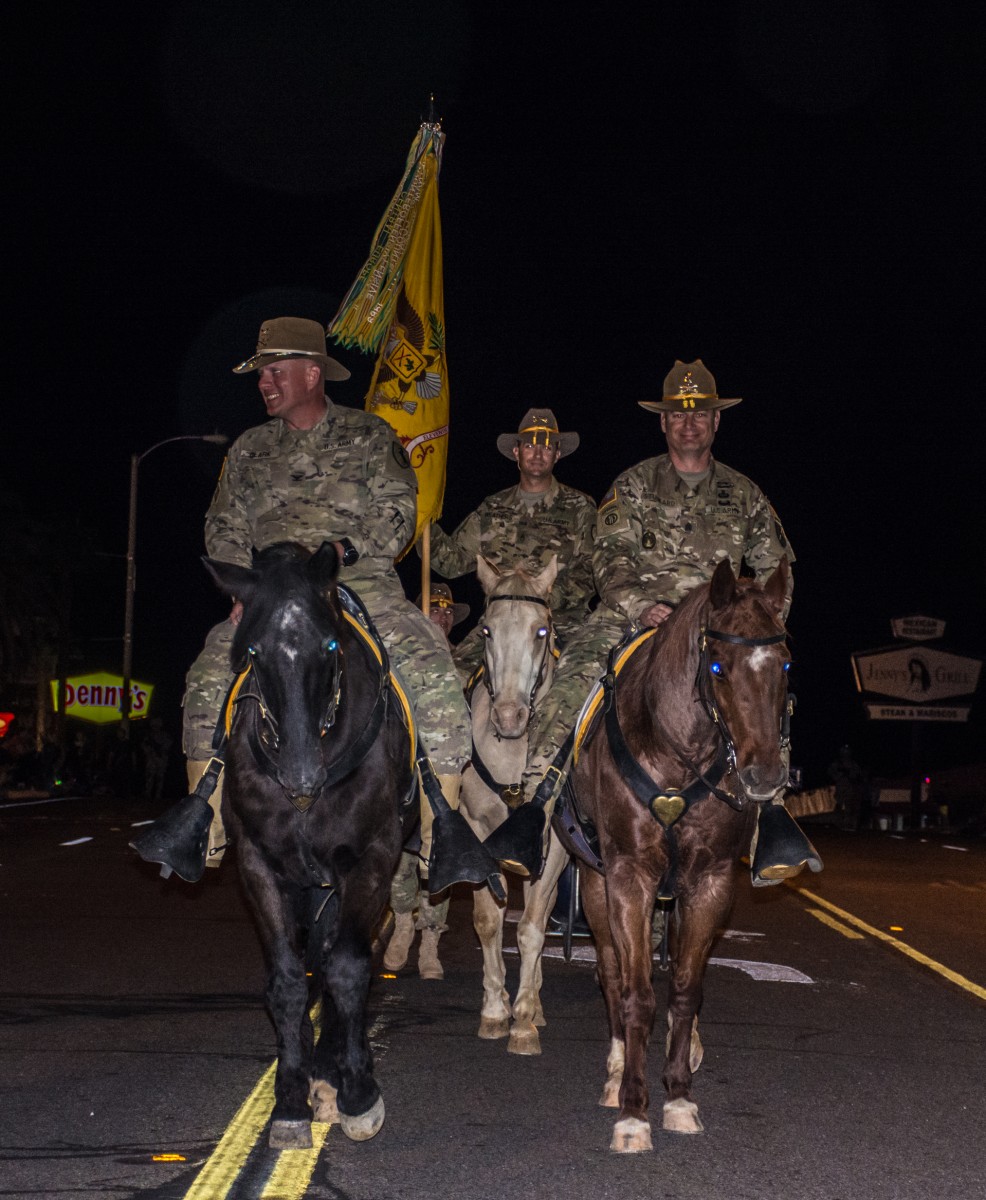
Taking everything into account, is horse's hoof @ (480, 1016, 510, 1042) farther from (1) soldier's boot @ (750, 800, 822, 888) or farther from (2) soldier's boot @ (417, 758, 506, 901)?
(1) soldier's boot @ (750, 800, 822, 888)

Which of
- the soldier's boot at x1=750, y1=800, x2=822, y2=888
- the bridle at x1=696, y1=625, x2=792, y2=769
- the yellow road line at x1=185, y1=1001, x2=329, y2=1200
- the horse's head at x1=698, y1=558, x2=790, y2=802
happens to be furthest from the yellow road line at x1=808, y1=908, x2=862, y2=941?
the yellow road line at x1=185, y1=1001, x2=329, y2=1200

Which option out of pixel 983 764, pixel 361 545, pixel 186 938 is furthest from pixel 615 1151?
pixel 983 764

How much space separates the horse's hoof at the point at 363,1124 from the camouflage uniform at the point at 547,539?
15.9 feet

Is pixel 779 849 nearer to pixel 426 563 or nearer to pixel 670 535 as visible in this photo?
pixel 670 535

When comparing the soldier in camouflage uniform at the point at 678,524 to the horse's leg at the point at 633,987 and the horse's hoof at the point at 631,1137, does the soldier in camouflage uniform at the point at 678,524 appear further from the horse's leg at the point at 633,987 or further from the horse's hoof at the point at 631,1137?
the horse's hoof at the point at 631,1137

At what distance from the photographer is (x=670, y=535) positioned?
351 inches

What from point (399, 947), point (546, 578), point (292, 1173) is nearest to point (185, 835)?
point (292, 1173)

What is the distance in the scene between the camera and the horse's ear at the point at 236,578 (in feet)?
21.3

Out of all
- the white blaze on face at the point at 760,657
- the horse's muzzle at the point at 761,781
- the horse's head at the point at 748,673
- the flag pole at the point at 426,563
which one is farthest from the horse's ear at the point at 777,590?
the flag pole at the point at 426,563

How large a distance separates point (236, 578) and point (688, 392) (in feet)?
11.5

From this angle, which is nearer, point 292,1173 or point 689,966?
point 292,1173

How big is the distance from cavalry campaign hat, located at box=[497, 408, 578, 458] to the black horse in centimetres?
461

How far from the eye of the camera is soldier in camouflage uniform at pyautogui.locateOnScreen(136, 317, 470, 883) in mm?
7871

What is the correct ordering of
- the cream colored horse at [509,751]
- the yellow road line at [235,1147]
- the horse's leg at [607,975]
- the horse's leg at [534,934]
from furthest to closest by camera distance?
the cream colored horse at [509,751] → the horse's leg at [534,934] → the horse's leg at [607,975] → the yellow road line at [235,1147]
